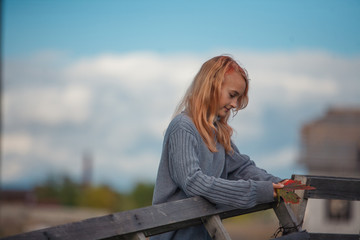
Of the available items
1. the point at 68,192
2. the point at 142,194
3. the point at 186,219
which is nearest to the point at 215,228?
the point at 186,219

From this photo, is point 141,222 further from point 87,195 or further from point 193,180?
point 87,195

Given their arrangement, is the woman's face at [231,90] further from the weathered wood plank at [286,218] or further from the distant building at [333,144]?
the distant building at [333,144]

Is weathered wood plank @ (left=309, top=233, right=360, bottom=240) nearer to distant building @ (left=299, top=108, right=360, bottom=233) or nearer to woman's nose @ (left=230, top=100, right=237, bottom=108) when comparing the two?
woman's nose @ (left=230, top=100, right=237, bottom=108)

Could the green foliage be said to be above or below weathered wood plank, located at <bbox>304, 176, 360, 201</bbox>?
below

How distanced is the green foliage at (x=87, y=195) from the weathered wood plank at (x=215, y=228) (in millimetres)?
70416

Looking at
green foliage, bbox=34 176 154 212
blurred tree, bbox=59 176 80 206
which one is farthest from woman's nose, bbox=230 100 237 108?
blurred tree, bbox=59 176 80 206

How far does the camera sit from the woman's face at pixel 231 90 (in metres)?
3.18

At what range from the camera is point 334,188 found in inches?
123

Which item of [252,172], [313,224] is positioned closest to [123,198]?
[313,224]

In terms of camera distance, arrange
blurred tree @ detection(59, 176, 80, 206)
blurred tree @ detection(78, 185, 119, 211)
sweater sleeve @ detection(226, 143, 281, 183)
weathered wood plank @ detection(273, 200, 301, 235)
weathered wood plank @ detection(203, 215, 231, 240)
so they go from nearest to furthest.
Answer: weathered wood plank @ detection(203, 215, 231, 240) < weathered wood plank @ detection(273, 200, 301, 235) < sweater sleeve @ detection(226, 143, 281, 183) < blurred tree @ detection(78, 185, 119, 211) < blurred tree @ detection(59, 176, 80, 206)

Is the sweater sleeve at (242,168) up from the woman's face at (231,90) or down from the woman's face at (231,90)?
down

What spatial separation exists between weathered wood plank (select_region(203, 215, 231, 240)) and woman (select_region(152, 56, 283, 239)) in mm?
81

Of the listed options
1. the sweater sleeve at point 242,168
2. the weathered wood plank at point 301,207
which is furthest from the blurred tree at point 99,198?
the weathered wood plank at point 301,207

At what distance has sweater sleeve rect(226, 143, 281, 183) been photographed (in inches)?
132
